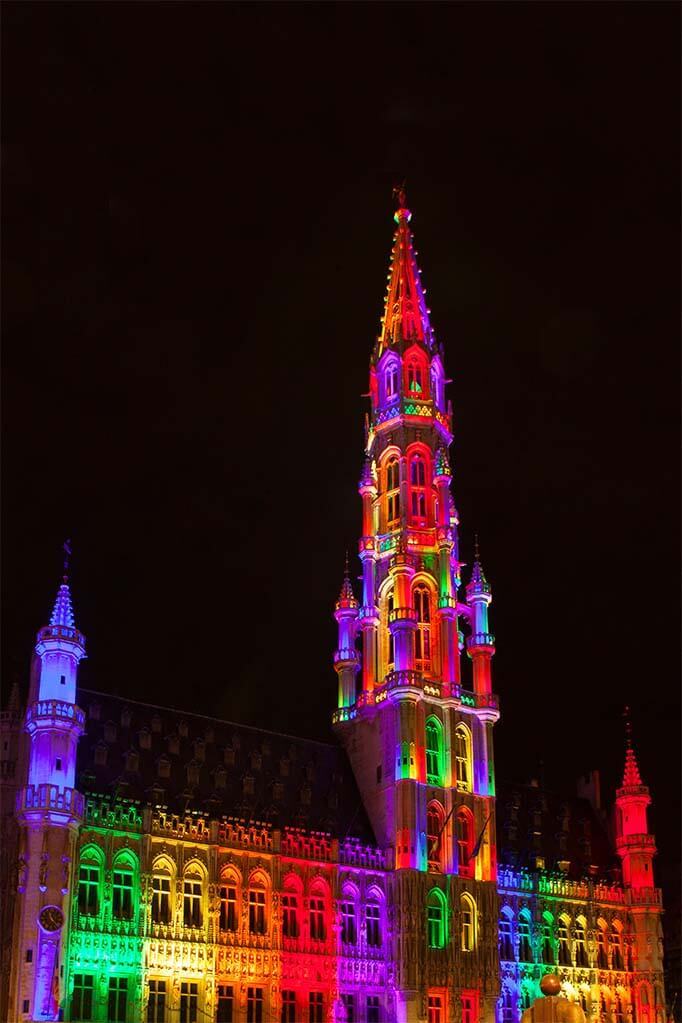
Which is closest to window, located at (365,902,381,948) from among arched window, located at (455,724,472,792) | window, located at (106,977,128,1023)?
arched window, located at (455,724,472,792)

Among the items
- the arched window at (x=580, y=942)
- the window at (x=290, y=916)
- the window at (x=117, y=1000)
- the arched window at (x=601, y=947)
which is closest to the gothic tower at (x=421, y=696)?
the window at (x=290, y=916)

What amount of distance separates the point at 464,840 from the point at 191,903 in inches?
755

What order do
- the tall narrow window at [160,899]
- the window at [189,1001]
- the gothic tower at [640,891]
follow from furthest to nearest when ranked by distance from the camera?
the gothic tower at [640,891] < the tall narrow window at [160,899] < the window at [189,1001]

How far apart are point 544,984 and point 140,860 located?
39959 mm

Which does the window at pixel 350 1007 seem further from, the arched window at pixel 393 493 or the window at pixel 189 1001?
the arched window at pixel 393 493

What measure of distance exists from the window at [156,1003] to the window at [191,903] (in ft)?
10.9

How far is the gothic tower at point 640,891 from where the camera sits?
282ft

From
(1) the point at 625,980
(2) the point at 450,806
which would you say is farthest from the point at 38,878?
(1) the point at 625,980

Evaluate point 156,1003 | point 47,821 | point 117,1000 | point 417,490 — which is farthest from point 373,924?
point 417,490

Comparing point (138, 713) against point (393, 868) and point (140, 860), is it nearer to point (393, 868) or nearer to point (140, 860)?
point (140, 860)

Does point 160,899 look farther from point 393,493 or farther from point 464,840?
point 393,493

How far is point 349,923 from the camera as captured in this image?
73.2 metres

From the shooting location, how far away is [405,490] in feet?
285

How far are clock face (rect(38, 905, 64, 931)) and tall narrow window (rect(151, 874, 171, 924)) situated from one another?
243 inches
